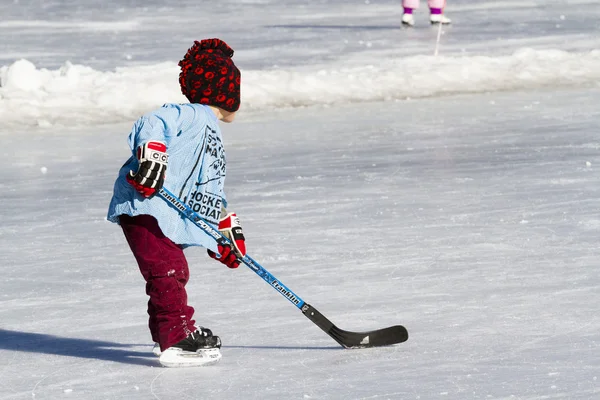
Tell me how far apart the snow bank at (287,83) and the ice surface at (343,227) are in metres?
0.02

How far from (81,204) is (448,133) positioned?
257cm

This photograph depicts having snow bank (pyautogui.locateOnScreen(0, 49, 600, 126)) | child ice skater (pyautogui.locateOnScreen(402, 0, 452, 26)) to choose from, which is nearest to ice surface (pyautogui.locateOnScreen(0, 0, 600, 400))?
snow bank (pyautogui.locateOnScreen(0, 49, 600, 126))

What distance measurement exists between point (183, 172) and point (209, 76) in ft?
0.89

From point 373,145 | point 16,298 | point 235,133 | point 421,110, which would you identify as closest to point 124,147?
point 235,133

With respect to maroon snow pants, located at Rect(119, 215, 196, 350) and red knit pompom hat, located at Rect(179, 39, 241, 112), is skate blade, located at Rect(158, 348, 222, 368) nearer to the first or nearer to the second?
maroon snow pants, located at Rect(119, 215, 196, 350)

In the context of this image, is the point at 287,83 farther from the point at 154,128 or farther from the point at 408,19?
the point at 154,128

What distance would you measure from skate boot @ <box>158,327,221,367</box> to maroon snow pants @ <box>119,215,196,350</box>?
2 cm

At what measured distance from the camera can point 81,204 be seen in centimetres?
579

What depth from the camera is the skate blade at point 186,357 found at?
3.33m

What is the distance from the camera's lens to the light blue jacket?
327cm

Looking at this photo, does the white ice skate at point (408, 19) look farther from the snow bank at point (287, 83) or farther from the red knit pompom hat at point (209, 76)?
the red knit pompom hat at point (209, 76)

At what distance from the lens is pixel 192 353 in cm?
334

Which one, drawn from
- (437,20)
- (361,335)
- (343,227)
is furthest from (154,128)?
(437,20)

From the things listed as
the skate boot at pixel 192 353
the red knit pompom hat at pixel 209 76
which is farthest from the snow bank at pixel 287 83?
the skate boot at pixel 192 353
